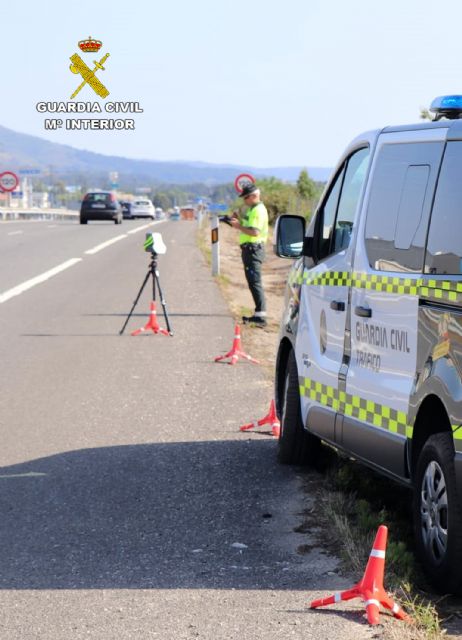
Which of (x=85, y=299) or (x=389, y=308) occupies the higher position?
(x=389, y=308)

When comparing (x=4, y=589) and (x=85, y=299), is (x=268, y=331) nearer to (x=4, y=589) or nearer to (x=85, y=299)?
(x=85, y=299)

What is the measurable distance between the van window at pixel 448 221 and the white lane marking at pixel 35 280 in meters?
14.8

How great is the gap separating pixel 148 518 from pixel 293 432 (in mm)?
1415

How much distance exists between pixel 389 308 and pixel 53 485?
8.93 feet

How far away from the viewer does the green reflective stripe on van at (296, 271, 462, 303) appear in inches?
197

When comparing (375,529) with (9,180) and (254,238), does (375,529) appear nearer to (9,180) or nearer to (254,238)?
(254,238)

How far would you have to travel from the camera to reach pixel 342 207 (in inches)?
274

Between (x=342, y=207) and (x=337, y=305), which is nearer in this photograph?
(x=337, y=305)

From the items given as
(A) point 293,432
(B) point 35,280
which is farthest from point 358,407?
(B) point 35,280

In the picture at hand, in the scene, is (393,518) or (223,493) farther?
(223,493)

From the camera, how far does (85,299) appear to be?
20203 mm

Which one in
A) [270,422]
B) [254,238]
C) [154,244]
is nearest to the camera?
[270,422]

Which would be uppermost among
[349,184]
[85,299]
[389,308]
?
[349,184]

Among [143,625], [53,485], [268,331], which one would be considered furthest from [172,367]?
[143,625]
